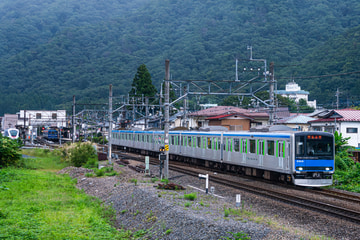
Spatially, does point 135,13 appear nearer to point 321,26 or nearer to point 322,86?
point 321,26

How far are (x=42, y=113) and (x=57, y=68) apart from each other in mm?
35784

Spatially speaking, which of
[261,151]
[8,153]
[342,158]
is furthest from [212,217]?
[8,153]

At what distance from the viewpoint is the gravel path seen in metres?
9.81

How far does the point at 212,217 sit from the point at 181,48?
A: 10432 cm

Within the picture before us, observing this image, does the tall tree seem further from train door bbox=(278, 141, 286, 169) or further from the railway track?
train door bbox=(278, 141, 286, 169)

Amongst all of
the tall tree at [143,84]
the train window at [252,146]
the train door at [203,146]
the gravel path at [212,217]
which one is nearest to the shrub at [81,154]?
the train door at [203,146]

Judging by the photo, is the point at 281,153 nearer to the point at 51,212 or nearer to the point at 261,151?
the point at 261,151

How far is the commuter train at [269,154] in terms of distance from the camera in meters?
17.4

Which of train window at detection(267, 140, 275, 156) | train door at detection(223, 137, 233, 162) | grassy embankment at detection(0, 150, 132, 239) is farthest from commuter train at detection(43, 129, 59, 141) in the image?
train window at detection(267, 140, 275, 156)

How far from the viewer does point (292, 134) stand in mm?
17656

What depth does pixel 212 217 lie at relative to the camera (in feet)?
36.8

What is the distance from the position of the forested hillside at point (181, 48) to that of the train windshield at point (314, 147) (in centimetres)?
5068

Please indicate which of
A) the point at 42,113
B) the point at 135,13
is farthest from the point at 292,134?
the point at 135,13

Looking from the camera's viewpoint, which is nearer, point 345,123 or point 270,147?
point 270,147
